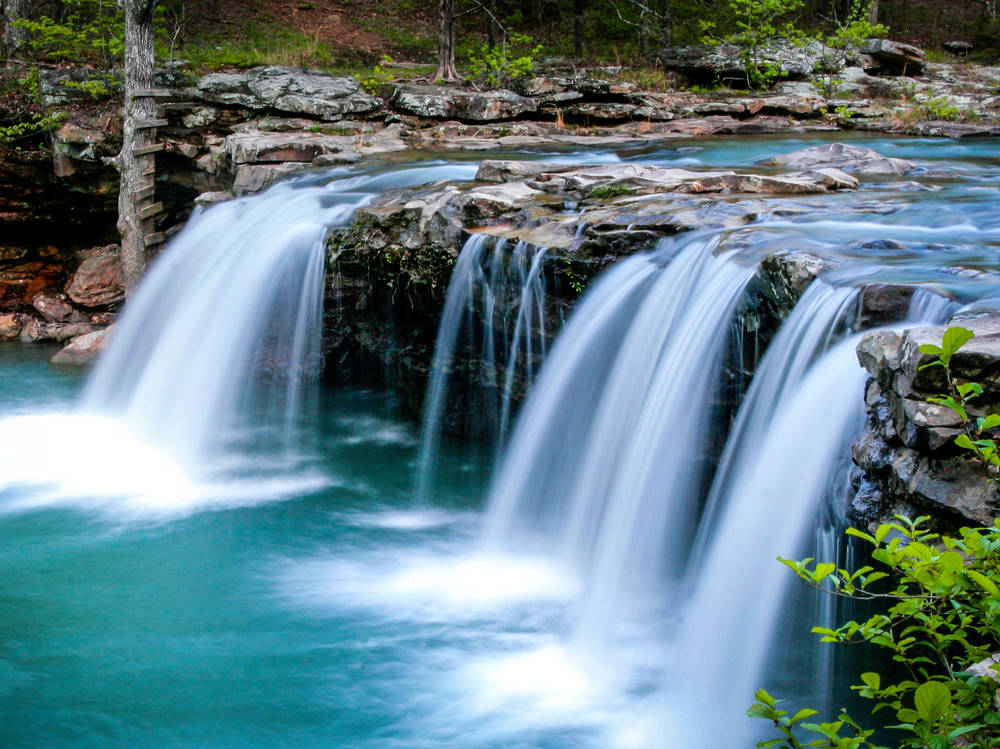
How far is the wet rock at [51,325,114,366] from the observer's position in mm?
12102

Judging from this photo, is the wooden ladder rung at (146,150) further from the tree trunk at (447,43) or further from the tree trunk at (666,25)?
the tree trunk at (666,25)

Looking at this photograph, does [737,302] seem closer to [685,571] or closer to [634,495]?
[634,495]

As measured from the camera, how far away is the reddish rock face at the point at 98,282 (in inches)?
540

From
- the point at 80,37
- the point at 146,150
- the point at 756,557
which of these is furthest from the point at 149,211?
the point at 756,557

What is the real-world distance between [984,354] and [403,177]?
8.34 m

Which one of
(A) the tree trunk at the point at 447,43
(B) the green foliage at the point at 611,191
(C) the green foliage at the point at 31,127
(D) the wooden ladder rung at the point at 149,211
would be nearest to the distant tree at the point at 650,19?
(A) the tree trunk at the point at 447,43

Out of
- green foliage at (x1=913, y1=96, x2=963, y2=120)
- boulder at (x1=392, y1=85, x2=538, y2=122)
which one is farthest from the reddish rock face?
green foliage at (x1=913, y1=96, x2=963, y2=120)

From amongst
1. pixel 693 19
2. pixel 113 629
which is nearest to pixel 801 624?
pixel 113 629

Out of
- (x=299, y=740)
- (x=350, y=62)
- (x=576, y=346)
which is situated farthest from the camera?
(x=350, y=62)

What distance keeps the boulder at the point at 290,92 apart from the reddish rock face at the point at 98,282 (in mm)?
3069

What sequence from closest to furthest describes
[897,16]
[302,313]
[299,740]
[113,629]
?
[299,740], [113,629], [302,313], [897,16]

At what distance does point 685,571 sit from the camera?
6.11 meters

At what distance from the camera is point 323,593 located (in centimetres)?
633

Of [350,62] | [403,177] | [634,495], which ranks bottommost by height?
[634,495]
